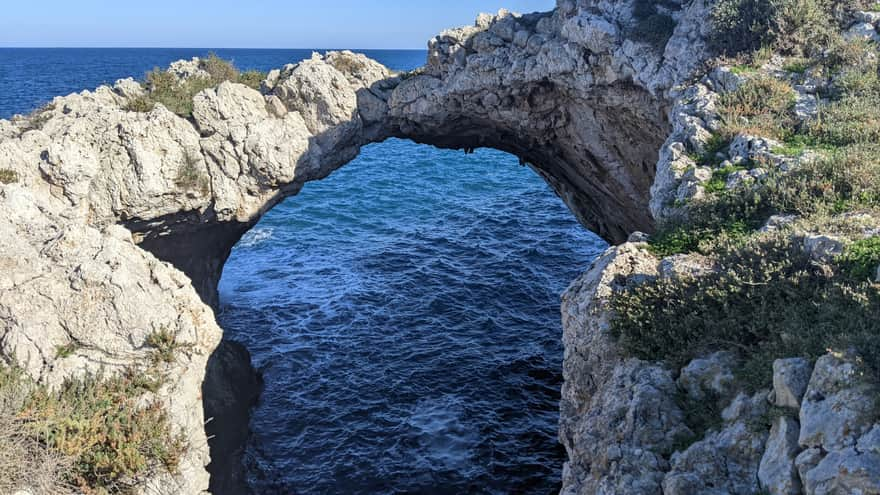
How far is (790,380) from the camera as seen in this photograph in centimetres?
712

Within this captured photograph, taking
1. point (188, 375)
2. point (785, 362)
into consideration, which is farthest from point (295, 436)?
point (785, 362)

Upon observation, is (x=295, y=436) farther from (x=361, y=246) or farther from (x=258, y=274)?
(x=361, y=246)

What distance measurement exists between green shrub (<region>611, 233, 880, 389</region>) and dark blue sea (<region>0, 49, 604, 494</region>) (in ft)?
36.1

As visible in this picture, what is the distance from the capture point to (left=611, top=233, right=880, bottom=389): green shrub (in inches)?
305

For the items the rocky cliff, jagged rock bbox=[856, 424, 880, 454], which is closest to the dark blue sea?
the rocky cliff

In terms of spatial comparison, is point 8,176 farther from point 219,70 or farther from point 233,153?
point 219,70

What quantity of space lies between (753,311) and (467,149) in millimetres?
→ 23183

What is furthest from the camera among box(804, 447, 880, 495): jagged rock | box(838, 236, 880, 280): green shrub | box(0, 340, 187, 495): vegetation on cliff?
box(0, 340, 187, 495): vegetation on cliff

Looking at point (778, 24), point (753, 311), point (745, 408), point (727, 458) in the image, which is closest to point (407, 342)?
point (778, 24)

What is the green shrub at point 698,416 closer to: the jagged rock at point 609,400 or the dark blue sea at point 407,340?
the jagged rock at point 609,400

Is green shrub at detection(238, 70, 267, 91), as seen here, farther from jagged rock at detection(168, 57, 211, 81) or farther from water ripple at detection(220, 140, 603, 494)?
water ripple at detection(220, 140, 603, 494)

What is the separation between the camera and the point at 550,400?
2322 centimetres

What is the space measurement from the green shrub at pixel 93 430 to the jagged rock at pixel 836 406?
12202 millimetres

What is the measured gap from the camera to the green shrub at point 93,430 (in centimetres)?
1144
